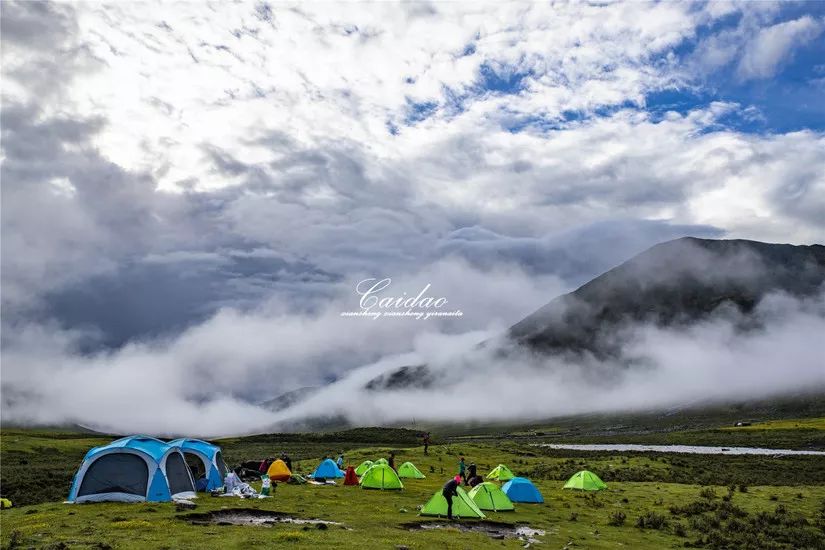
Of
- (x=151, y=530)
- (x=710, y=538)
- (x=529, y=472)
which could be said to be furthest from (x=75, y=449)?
(x=710, y=538)

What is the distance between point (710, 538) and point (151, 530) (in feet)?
84.5

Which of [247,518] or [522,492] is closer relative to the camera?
[247,518]

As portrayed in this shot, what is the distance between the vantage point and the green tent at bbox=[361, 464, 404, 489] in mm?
45037

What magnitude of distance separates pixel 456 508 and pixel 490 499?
3.88 m

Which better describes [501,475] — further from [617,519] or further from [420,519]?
[420,519]

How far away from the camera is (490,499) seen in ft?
119

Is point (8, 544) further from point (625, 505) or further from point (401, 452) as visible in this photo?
point (401, 452)

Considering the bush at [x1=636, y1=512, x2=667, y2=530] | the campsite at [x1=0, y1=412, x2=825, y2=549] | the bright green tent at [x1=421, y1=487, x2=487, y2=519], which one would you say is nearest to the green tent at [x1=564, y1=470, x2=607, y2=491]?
the campsite at [x1=0, y1=412, x2=825, y2=549]

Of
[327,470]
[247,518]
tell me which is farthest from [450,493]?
[327,470]

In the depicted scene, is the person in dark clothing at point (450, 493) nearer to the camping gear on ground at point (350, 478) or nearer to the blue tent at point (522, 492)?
the blue tent at point (522, 492)

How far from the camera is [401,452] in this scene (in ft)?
275

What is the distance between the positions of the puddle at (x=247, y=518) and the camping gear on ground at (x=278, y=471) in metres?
13.8

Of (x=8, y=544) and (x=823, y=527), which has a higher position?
(x=8, y=544)

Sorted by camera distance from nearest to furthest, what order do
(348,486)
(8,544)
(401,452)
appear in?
(8,544), (348,486), (401,452)
